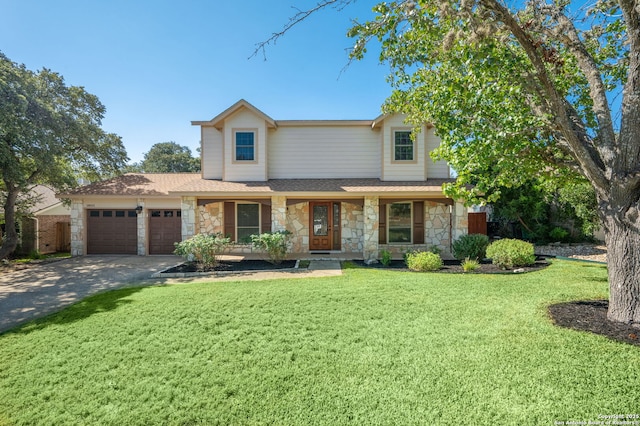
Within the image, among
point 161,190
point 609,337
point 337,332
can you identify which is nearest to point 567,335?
point 609,337

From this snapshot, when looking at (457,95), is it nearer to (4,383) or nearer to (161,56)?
(4,383)

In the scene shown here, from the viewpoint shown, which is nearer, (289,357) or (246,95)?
(289,357)

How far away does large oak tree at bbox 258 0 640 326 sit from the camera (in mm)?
4188

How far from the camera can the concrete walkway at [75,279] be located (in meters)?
6.30

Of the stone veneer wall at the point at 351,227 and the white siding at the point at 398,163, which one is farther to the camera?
the stone veneer wall at the point at 351,227

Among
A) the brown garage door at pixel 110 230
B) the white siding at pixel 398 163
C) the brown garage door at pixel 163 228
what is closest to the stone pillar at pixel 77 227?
the brown garage door at pixel 110 230

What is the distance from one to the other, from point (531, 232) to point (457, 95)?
1268 cm

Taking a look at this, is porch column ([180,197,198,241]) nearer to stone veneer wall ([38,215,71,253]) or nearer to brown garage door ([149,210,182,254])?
brown garage door ([149,210,182,254])

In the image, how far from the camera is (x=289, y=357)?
12.3ft

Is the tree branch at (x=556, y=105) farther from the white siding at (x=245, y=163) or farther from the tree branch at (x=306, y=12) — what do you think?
the white siding at (x=245, y=163)

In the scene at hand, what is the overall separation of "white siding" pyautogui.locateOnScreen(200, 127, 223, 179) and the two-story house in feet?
0.14

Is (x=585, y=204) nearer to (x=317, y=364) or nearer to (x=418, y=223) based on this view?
(x=418, y=223)

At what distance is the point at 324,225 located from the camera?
41.3 feet

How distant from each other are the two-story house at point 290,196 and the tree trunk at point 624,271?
6.87 metres
